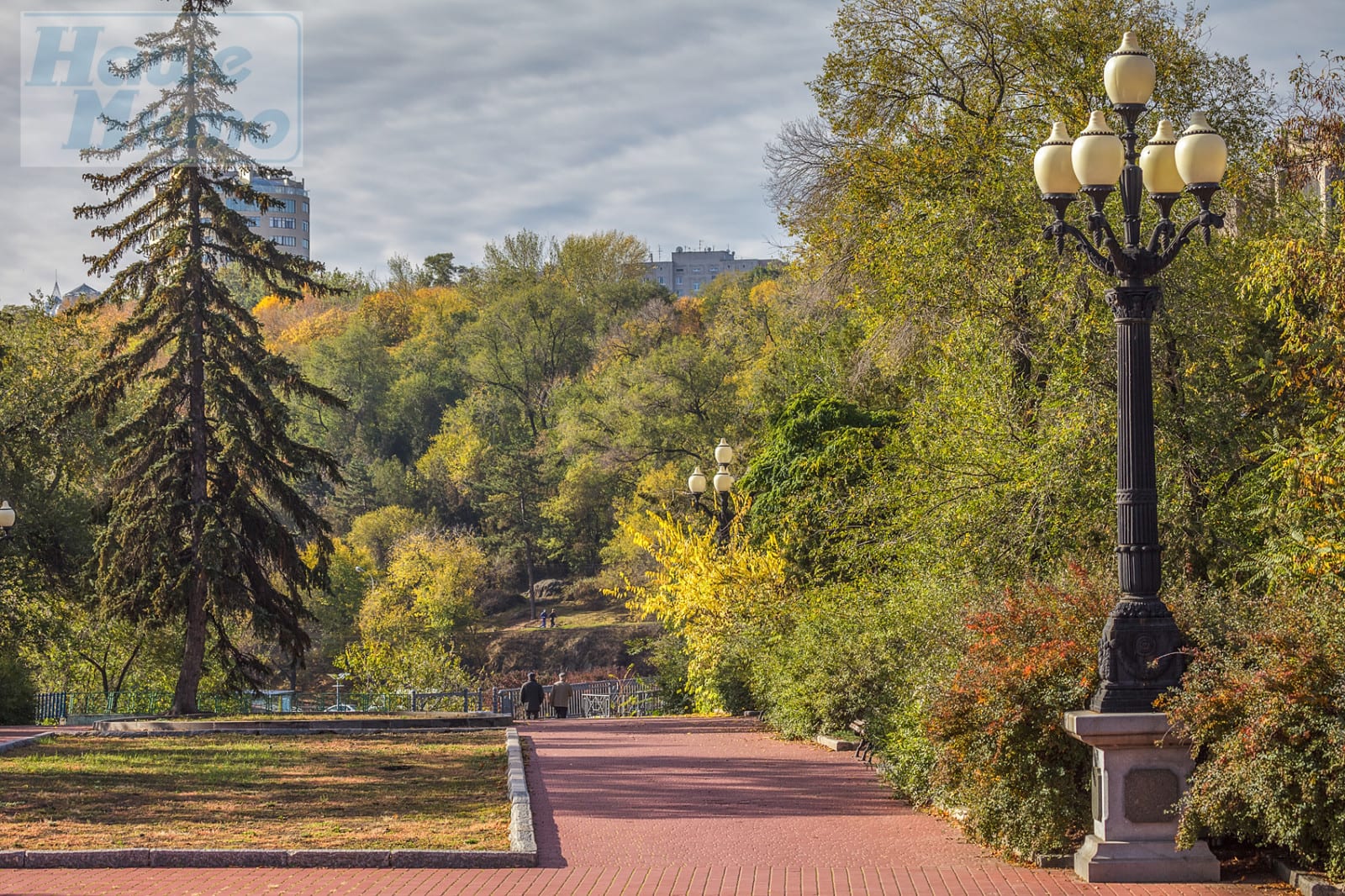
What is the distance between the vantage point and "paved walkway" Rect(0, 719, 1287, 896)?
8398mm

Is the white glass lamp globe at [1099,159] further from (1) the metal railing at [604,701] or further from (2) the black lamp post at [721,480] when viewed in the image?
(1) the metal railing at [604,701]

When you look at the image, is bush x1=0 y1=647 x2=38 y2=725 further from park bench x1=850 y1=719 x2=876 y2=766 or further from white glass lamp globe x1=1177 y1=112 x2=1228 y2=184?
white glass lamp globe x1=1177 y1=112 x2=1228 y2=184

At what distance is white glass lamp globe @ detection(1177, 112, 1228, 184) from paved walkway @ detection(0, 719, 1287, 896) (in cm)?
486

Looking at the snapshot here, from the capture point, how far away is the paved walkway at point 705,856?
27.6ft

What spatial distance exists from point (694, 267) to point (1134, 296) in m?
165

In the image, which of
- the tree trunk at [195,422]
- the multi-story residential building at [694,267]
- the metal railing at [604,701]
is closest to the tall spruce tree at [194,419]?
the tree trunk at [195,422]

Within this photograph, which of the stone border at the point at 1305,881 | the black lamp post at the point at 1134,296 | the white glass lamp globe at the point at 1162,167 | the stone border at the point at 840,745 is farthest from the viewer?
the stone border at the point at 840,745

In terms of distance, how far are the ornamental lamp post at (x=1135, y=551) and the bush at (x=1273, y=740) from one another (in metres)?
0.24

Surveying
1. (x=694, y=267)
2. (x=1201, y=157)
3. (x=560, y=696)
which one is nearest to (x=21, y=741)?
(x=560, y=696)

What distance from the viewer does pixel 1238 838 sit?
841cm

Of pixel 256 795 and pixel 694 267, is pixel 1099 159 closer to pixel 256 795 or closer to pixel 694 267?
pixel 256 795

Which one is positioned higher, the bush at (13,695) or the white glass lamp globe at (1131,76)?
the white glass lamp globe at (1131,76)

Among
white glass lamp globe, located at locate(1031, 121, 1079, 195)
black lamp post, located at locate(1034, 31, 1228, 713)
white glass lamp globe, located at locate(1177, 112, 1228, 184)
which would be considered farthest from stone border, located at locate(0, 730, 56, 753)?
white glass lamp globe, located at locate(1177, 112, 1228, 184)

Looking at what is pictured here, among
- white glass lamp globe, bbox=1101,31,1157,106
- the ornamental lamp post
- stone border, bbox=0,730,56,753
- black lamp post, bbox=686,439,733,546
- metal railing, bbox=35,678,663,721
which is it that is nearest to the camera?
the ornamental lamp post
